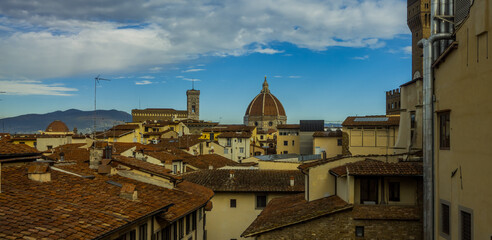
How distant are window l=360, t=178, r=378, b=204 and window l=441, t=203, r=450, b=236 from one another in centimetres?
338

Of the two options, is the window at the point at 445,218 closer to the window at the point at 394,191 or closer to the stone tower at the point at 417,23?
the window at the point at 394,191

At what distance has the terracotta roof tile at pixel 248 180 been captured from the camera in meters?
25.0

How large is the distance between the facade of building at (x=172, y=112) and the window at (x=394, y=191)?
423ft

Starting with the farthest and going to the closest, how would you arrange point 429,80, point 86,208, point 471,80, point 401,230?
point 401,230
point 429,80
point 86,208
point 471,80

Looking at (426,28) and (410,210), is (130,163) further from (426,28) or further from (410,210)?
(426,28)

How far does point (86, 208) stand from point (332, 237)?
7962 mm

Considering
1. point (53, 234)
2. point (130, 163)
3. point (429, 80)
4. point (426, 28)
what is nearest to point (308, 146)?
point (426, 28)

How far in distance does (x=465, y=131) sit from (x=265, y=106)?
143 m

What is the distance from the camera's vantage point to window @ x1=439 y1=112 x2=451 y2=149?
1123 centimetres

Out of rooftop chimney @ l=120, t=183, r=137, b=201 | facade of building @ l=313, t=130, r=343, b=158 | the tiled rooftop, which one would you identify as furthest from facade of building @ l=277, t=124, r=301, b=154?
rooftop chimney @ l=120, t=183, r=137, b=201

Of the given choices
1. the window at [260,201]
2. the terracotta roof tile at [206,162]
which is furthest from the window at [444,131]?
the terracotta roof tile at [206,162]

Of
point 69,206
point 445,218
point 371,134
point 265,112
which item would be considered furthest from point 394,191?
point 265,112

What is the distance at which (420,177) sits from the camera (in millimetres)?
14531

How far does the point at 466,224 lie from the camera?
990 centimetres
